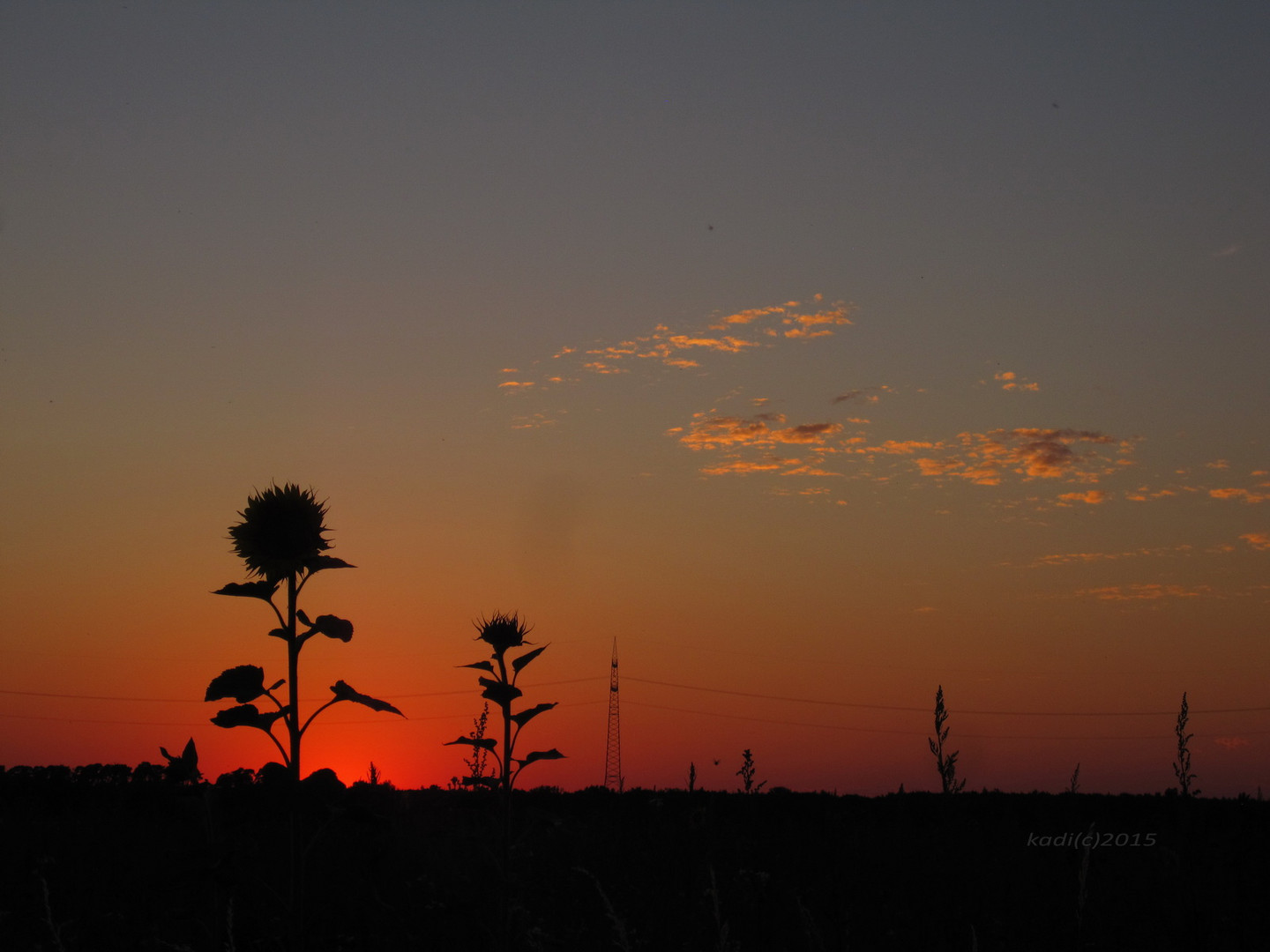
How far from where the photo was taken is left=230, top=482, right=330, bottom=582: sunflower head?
534 centimetres

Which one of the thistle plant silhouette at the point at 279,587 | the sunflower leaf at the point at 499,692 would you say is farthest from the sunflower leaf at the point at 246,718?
the sunflower leaf at the point at 499,692

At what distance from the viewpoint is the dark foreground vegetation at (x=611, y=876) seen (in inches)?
220

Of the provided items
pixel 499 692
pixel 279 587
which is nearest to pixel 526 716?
pixel 499 692

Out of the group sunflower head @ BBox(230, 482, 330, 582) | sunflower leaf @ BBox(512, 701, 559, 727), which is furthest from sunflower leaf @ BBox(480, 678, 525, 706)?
sunflower head @ BBox(230, 482, 330, 582)

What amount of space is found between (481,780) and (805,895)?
3475 mm

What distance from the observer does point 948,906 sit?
9.21m

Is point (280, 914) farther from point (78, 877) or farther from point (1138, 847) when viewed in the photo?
point (1138, 847)

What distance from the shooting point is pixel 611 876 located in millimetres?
11031

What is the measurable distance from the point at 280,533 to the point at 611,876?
6994mm

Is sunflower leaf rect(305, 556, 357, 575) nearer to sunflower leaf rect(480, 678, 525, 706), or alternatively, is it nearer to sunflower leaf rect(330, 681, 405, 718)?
sunflower leaf rect(330, 681, 405, 718)

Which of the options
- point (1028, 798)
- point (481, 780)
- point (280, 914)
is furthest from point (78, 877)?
point (1028, 798)

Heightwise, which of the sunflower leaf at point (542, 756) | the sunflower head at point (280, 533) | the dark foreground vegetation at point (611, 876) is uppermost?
the sunflower head at point (280, 533)

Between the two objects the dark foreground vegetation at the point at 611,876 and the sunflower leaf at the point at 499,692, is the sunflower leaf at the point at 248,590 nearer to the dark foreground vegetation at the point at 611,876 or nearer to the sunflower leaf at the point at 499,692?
the dark foreground vegetation at the point at 611,876

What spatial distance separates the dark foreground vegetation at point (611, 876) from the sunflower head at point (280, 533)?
112 cm
